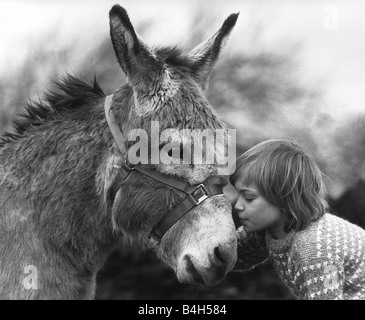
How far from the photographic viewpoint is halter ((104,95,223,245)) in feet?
9.40

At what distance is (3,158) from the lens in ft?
10.9

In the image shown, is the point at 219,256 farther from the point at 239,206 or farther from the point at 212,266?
the point at 239,206

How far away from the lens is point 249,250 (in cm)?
375

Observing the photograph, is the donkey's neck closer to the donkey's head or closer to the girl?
the donkey's head

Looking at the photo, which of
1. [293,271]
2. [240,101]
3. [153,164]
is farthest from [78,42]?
[293,271]

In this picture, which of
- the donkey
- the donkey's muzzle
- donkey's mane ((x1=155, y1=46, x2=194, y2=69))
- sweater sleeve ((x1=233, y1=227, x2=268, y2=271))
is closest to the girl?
sweater sleeve ((x1=233, y1=227, x2=268, y2=271))

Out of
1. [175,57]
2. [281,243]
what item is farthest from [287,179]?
[175,57]

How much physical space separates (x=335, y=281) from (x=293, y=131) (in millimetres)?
2288

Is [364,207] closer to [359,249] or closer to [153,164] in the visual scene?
[359,249]

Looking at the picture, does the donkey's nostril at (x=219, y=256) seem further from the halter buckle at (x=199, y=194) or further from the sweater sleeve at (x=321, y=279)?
the sweater sleeve at (x=321, y=279)

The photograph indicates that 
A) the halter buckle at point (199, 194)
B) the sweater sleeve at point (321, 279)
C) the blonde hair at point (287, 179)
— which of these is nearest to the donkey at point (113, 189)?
the halter buckle at point (199, 194)

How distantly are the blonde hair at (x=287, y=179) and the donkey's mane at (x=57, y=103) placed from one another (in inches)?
39.7

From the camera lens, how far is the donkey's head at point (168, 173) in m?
2.81

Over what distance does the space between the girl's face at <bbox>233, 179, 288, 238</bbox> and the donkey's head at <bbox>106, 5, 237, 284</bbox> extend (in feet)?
1.29
